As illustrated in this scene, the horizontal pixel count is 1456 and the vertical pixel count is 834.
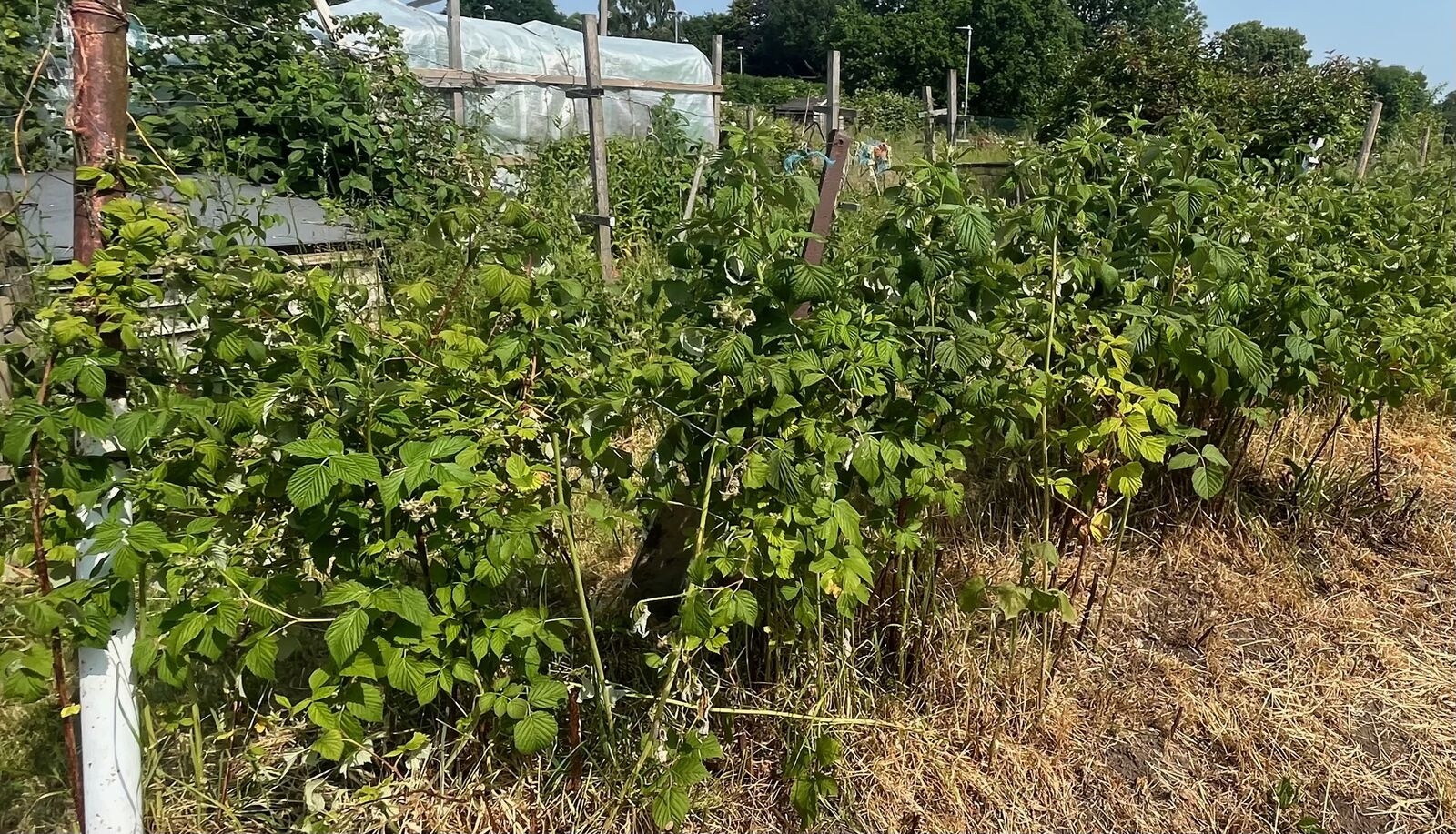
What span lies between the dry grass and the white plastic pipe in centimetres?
16

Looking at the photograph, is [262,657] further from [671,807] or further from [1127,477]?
[1127,477]

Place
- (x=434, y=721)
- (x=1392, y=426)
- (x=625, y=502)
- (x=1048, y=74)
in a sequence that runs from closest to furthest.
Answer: (x=625, y=502), (x=434, y=721), (x=1392, y=426), (x=1048, y=74)

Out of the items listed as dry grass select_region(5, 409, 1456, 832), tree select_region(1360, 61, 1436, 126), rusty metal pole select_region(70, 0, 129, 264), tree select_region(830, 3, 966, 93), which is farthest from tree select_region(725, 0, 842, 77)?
rusty metal pole select_region(70, 0, 129, 264)

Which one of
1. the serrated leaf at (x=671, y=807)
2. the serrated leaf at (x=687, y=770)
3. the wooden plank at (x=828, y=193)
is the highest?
the wooden plank at (x=828, y=193)

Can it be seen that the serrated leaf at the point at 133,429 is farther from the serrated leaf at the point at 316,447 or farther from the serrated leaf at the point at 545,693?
the serrated leaf at the point at 545,693

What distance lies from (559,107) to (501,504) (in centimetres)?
1008

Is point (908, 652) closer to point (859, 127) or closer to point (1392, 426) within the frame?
point (1392, 426)

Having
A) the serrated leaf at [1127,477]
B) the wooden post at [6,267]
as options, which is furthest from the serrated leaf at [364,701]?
the serrated leaf at [1127,477]

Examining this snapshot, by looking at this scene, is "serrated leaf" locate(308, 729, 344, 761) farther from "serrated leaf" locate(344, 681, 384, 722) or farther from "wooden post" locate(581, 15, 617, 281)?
"wooden post" locate(581, 15, 617, 281)

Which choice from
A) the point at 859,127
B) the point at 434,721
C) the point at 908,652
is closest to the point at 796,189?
the point at 908,652

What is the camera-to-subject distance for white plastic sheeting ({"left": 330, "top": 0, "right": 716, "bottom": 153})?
1046cm

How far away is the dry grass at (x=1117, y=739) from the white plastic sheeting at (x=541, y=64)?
8.23 m

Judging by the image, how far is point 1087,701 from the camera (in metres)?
2.44

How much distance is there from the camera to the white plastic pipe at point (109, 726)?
5.68ft
